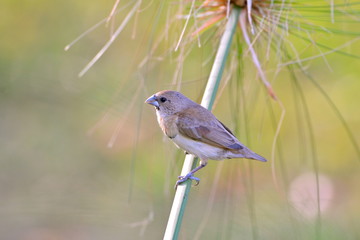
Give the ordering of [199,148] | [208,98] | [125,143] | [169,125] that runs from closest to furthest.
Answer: [208,98], [199,148], [169,125], [125,143]

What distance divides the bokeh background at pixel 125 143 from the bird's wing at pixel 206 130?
57cm

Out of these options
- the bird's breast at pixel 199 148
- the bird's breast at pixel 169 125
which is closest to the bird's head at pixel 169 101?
the bird's breast at pixel 169 125

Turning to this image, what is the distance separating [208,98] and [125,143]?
307cm

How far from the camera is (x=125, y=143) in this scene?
580 centimetres

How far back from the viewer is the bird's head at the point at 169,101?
3.54 metres

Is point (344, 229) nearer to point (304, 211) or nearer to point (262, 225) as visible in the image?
point (262, 225)

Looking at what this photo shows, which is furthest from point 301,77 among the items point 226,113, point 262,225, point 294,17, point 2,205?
point 2,205

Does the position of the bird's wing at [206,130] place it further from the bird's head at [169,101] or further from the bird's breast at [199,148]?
the bird's head at [169,101]

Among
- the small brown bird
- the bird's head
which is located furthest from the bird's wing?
the bird's head

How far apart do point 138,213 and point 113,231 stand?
34 centimetres

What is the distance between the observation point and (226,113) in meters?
5.21

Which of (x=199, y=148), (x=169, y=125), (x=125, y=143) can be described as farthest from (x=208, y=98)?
(x=125, y=143)

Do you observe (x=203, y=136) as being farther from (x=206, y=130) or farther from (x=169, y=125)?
(x=169, y=125)

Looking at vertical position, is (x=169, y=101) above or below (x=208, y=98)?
below
